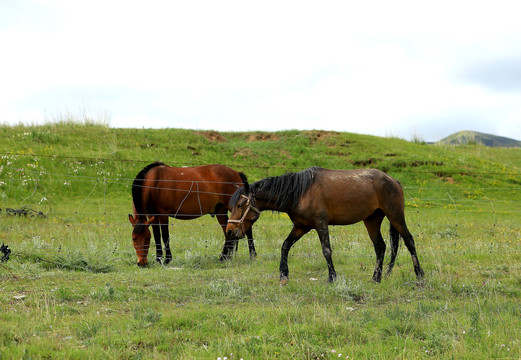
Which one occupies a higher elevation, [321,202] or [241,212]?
[321,202]

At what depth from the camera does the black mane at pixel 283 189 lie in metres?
8.34

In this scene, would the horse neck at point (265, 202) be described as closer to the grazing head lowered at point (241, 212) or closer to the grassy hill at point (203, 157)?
the grazing head lowered at point (241, 212)

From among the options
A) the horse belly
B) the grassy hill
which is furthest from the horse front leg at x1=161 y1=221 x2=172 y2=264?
the grassy hill

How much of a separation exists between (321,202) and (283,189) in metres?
0.73

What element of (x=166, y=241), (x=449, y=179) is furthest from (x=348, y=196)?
(x=449, y=179)

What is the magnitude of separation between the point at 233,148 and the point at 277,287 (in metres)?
21.4

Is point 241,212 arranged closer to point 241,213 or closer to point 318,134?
point 241,213

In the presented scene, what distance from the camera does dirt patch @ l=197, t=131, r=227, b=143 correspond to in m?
30.3

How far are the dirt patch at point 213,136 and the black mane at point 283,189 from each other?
21.8 meters

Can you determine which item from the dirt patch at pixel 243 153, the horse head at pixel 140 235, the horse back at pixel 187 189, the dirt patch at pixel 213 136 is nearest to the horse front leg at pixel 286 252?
the horse back at pixel 187 189

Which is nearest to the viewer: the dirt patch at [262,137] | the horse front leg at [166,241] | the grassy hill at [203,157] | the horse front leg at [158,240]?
the horse front leg at [158,240]

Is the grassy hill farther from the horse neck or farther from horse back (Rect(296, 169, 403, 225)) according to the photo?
horse back (Rect(296, 169, 403, 225))

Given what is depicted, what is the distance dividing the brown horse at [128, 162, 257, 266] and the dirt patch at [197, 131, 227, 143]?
18.5 m

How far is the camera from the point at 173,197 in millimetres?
11102
